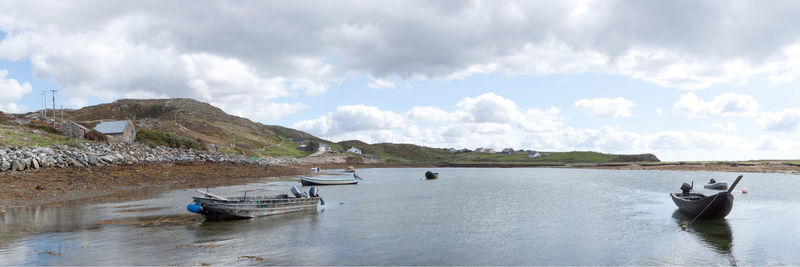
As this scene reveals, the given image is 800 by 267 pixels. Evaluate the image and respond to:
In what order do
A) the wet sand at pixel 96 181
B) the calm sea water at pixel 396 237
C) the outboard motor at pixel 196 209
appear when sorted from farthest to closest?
the wet sand at pixel 96 181, the outboard motor at pixel 196 209, the calm sea water at pixel 396 237

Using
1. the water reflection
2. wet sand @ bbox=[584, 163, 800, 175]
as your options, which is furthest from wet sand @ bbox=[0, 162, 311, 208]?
wet sand @ bbox=[584, 163, 800, 175]

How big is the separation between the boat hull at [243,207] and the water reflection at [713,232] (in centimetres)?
2721

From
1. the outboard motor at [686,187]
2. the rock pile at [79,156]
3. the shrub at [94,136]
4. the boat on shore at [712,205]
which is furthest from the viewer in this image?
the shrub at [94,136]

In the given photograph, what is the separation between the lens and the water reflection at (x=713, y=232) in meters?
23.5

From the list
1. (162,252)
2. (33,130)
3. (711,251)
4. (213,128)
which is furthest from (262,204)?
(213,128)

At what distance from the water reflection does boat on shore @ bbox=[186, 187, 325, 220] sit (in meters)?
27.1

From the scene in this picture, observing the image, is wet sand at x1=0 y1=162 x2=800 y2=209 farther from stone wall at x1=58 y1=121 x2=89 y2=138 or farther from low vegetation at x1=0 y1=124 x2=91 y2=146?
stone wall at x1=58 y1=121 x2=89 y2=138

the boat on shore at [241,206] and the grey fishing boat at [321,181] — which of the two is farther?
the grey fishing boat at [321,181]

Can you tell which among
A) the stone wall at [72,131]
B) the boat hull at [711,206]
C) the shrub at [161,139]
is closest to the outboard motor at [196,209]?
the boat hull at [711,206]

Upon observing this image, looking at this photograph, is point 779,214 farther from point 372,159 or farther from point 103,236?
point 372,159

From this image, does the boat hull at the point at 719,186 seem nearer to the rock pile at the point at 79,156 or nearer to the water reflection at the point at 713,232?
the water reflection at the point at 713,232

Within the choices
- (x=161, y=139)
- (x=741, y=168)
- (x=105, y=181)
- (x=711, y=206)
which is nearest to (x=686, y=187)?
(x=711, y=206)

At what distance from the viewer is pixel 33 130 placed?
67062mm

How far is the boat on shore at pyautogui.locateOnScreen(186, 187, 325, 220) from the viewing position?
97.1 ft
